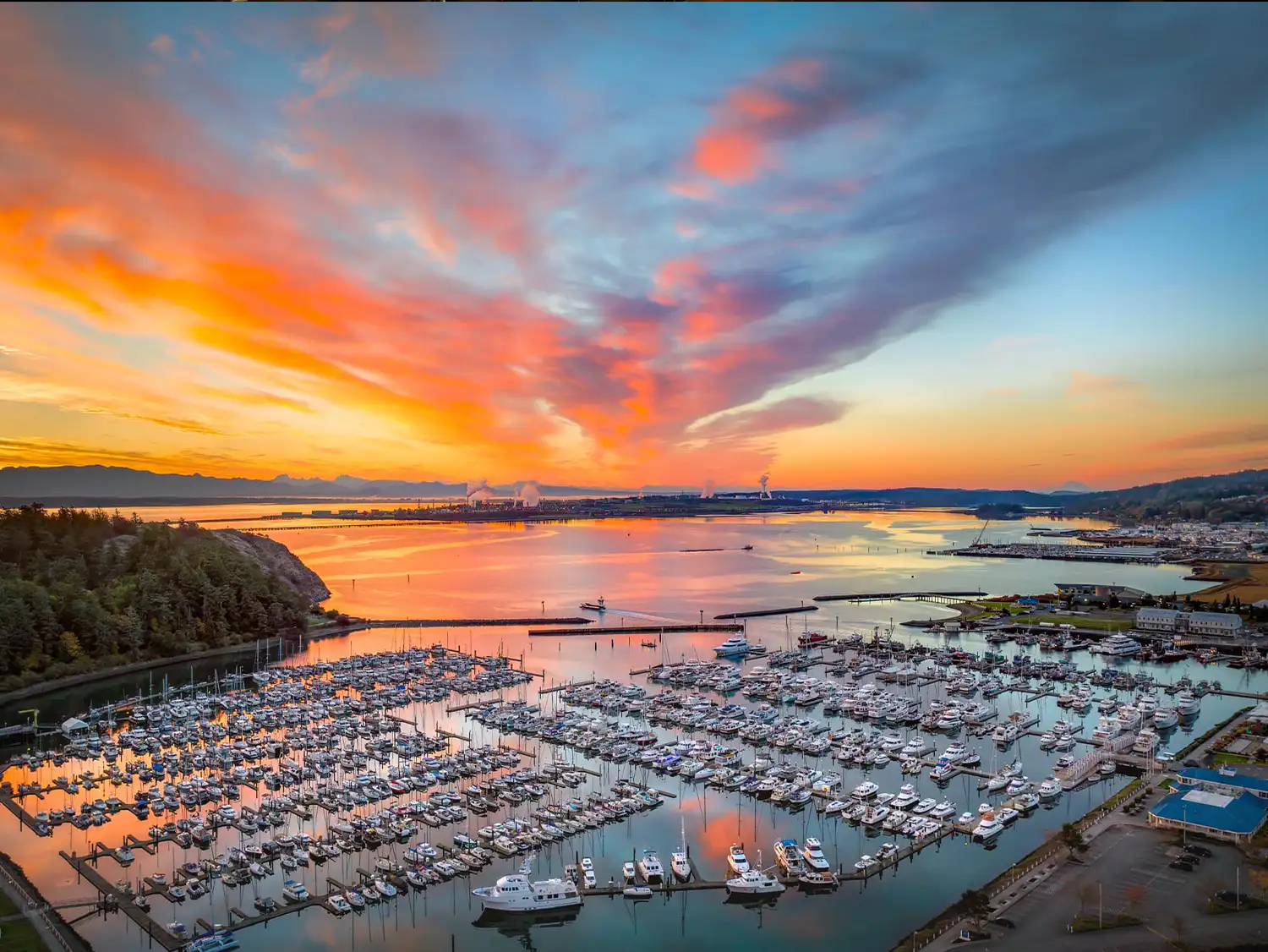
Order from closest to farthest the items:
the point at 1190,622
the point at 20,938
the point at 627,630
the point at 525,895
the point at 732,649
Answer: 1. the point at 20,938
2. the point at 525,895
3. the point at 732,649
4. the point at 1190,622
5. the point at 627,630

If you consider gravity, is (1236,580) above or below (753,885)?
above

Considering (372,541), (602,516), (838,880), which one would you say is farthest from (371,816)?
(602,516)

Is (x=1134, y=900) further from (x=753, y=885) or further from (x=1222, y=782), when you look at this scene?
(x=753, y=885)

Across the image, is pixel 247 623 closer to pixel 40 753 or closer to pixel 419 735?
pixel 40 753

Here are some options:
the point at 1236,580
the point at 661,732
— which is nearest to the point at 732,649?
the point at 661,732

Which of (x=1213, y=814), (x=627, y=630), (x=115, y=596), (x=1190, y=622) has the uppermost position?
(x=115, y=596)

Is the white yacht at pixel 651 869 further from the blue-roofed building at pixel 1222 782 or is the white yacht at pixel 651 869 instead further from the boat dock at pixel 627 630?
the boat dock at pixel 627 630

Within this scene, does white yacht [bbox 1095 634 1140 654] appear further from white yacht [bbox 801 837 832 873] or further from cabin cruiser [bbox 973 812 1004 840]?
white yacht [bbox 801 837 832 873]
